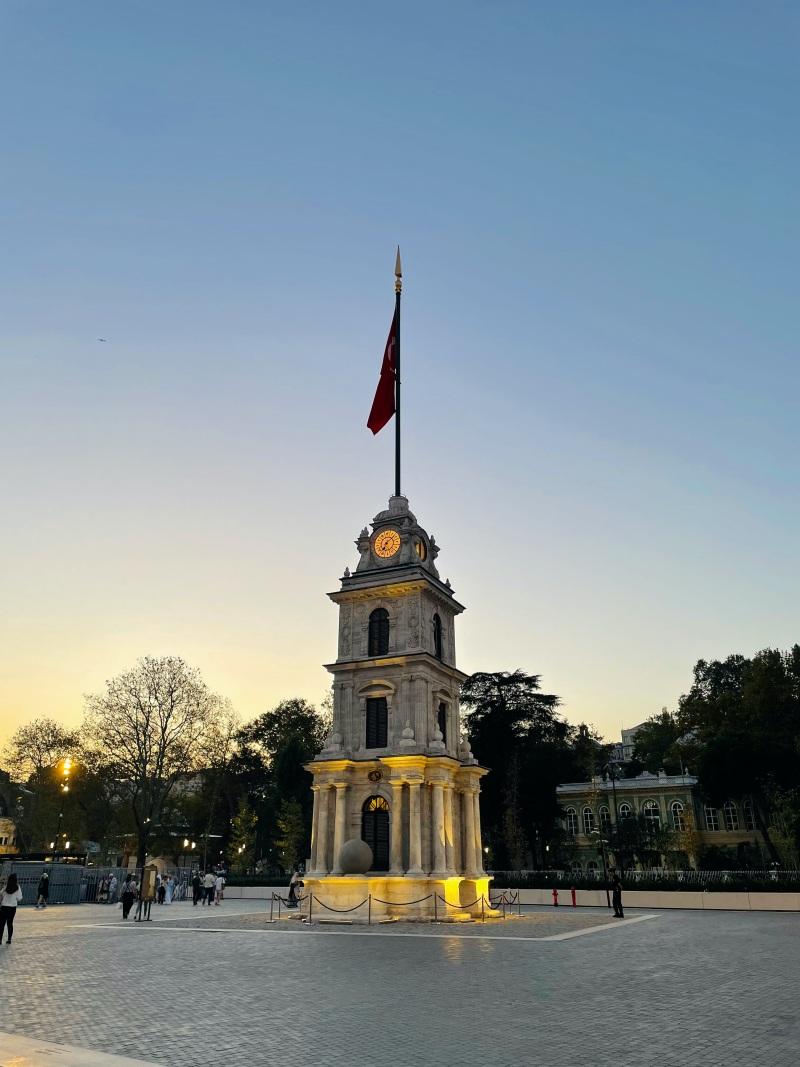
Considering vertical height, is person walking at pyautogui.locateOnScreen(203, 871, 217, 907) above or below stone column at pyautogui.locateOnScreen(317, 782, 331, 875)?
below

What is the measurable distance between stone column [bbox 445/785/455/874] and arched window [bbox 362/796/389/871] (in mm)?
2860

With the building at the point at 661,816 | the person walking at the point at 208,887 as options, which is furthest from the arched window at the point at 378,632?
the building at the point at 661,816

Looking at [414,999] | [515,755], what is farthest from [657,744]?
[414,999]

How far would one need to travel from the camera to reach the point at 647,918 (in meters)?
32.8

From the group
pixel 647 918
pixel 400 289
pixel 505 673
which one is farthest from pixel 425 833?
pixel 505 673

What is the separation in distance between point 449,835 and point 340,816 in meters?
5.29

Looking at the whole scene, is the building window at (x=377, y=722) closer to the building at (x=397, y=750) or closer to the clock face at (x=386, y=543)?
the building at (x=397, y=750)

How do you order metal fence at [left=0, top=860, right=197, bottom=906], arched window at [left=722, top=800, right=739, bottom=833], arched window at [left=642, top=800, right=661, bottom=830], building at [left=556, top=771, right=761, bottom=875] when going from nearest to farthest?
1. metal fence at [left=0, top=860, right=197, bottom=906]
2. building at [left=556, top=771, right=761, bottom=875]
3. arched window at [left=722, top=800, right=739, bottom=833]
4. arched window at [left=642, top=800, right=661, bottom=830]

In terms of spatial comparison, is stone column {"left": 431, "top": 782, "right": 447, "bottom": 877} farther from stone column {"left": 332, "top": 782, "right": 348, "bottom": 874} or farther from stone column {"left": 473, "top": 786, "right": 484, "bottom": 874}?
stone column {"left": 332, "top": 782, "right": 348, "bottom": 874}

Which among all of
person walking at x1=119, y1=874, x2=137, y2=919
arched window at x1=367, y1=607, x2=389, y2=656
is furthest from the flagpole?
person walking at x1=119, y1=874, x2=137, y2=919

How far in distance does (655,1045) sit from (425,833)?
90.2ft

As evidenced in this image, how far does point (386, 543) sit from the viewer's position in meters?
42.1

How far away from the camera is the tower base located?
33.2 m

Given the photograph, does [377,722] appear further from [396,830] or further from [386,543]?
[386,543]
